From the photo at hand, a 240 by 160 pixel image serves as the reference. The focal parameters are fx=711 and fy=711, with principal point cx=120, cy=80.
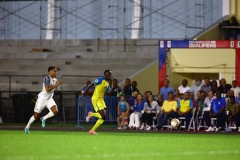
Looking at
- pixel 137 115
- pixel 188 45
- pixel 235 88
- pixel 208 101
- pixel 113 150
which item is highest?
pixel 188 45

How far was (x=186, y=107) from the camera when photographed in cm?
3009

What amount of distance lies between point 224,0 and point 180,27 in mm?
2649

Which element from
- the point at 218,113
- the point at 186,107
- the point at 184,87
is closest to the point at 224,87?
the point at 218,113

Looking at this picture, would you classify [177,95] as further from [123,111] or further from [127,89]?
[127,89]

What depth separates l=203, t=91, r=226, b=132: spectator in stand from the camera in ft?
96.4

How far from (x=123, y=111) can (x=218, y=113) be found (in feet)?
13.5

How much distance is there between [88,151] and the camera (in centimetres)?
1562

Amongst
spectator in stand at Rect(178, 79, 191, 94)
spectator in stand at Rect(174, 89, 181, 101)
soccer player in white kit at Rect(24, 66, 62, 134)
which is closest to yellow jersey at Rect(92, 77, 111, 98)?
soccer player in white kit at Rect(24, 66, 62, 134)

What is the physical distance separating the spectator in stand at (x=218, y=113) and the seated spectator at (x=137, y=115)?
2843 mm

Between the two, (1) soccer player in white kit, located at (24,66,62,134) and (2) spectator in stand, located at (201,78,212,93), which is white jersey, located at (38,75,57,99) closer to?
(1) soccer player in white kit, located at (24,66,62,134)

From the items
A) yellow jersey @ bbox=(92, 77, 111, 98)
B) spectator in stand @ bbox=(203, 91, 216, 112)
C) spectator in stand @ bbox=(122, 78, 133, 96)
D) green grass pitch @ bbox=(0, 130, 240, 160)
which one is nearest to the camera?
green grass pitch @ bbox=(0, 130, 240, 160)

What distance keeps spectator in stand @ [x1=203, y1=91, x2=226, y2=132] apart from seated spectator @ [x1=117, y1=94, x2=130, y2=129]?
132 inches

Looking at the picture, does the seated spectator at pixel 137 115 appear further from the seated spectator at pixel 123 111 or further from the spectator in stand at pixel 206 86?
the spectator in stand at pixel 206 86

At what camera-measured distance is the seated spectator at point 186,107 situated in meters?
30.0
